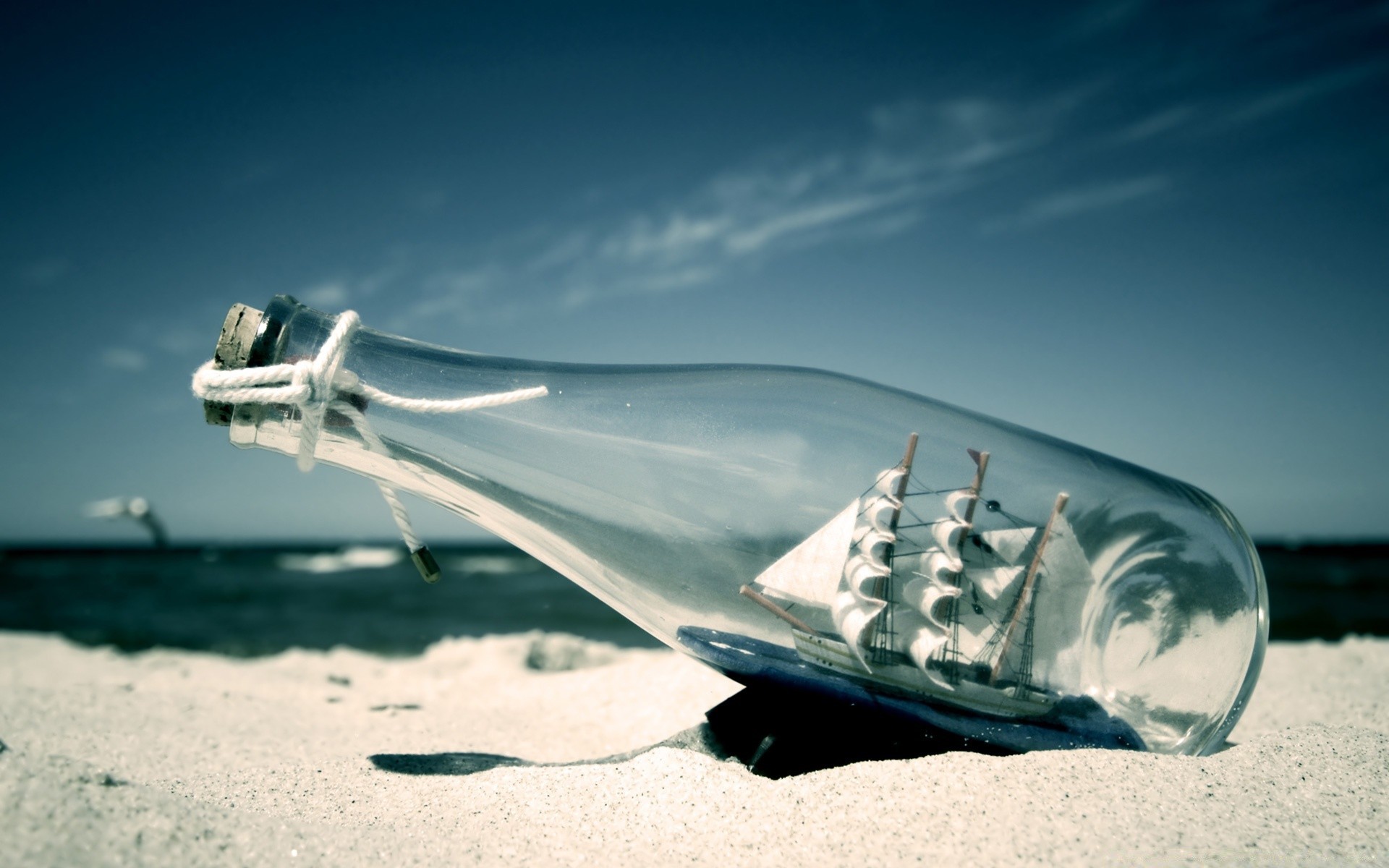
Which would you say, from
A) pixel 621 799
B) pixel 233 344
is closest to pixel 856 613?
pixel 621 799

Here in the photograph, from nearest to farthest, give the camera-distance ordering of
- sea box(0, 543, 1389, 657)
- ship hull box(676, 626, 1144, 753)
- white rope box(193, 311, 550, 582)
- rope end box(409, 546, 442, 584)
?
white rope box(193, 311, 550, 582) → ship hull box(676, 626, 1144, 753) → rope end box(409, 546, 442, 584) → sea box(0, 543, 1389, 657)

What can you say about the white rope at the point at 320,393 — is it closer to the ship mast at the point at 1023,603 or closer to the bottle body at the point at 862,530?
the bottle body at the point at 862,530

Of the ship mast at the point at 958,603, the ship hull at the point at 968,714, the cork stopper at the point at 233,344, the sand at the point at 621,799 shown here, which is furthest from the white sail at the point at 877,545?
the cork stopper at the point at 233,344

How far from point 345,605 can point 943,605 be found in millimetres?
9980

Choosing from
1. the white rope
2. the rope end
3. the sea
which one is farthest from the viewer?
the sea

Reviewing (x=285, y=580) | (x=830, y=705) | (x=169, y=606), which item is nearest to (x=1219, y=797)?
(x=830, y=705)

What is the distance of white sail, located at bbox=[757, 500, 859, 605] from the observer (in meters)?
1.39

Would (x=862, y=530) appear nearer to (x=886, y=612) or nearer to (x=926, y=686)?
(x=886, y=612)

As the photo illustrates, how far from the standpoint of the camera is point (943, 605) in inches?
54.3

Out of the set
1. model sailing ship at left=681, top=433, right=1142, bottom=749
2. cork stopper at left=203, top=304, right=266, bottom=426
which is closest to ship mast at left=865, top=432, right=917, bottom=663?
model sailing ship at left=681, top=433, right=1142, bottom=749

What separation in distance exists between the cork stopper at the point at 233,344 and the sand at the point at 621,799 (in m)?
0.61

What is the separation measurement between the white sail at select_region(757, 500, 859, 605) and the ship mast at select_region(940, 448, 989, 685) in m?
0.21

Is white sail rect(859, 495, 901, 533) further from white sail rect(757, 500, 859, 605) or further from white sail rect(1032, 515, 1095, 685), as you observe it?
white sail rect(1032, 515, 1095, 685)

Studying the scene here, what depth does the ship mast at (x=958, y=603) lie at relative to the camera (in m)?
1.38
